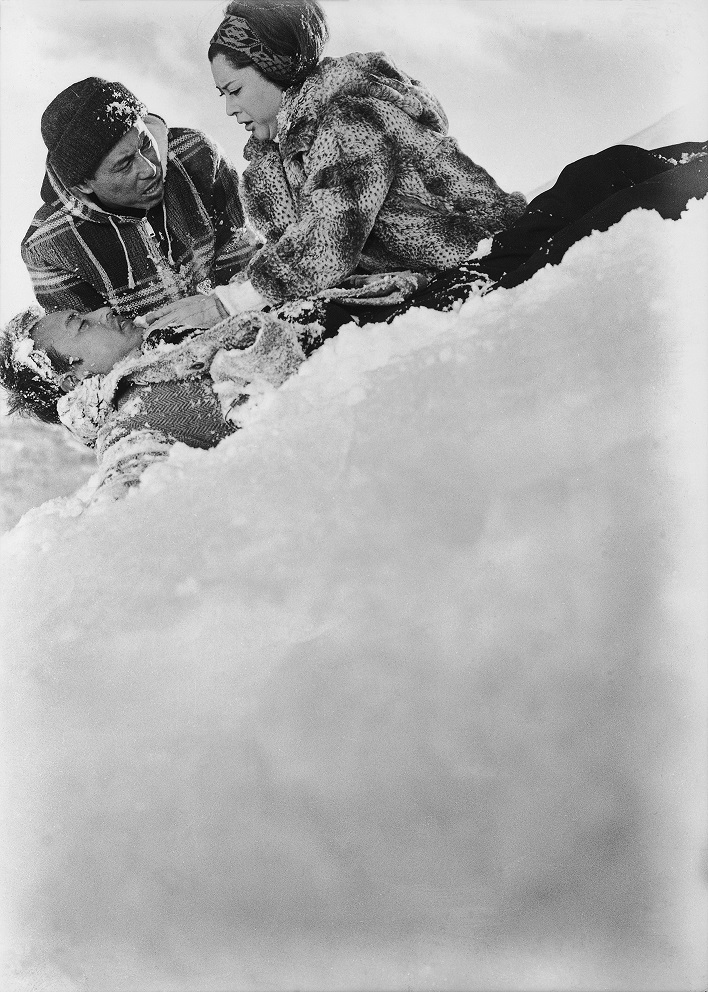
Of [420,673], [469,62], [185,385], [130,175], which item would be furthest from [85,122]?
[420,673]

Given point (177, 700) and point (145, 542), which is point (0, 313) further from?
point (177, 700)

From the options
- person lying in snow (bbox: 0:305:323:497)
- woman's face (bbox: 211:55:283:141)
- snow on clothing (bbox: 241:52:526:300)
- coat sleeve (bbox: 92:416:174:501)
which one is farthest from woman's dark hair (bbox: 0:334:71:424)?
woman's face (bbox: 211:55:283:141)

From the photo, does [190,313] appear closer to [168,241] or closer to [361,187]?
[168,241]

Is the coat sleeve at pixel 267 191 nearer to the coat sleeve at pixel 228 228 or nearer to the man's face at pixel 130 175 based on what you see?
the coat sleeve at pixel 228 228

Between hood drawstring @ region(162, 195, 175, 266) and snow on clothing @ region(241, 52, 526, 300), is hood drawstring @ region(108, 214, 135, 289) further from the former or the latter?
snow on clothing @ region(241, 52, 526, 300)

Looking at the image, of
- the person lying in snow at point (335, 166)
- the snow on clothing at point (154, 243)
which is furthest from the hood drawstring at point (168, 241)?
the person lying in snow at point (335, 166)

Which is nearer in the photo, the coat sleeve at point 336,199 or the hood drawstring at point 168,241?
the coat sleeve at point 336,199
